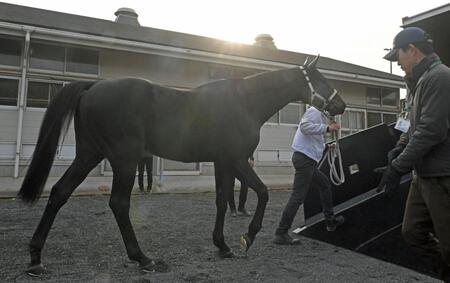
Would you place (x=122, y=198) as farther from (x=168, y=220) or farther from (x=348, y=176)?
(x=348, y=176)

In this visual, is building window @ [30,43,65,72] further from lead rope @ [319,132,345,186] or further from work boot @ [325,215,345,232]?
work boot @ [325,215,345,232]

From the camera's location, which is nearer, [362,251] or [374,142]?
[362,251]

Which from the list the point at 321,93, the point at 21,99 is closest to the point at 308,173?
the point at 321,93

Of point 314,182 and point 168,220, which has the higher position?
point 314,182

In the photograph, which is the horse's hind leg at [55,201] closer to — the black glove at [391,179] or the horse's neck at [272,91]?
the horse's neck at [272,91]

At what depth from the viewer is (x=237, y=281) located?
121 inches

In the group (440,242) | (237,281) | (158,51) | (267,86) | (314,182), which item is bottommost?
(237,281)

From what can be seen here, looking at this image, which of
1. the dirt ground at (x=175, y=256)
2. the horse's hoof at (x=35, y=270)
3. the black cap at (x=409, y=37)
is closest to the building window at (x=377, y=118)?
the dirt ground at (x=175, y=256)

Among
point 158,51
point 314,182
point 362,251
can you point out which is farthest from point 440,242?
point 158,51

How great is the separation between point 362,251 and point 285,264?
3.70 feet

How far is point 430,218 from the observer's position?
97.7 inches

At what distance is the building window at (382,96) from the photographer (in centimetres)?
1488

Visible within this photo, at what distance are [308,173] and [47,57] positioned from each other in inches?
304

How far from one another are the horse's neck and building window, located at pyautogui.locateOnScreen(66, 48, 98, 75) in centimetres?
681
